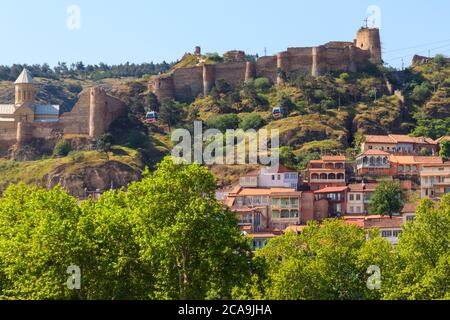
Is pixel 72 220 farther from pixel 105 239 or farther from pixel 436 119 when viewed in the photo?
pixel 436 119

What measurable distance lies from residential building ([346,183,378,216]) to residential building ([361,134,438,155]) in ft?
41.6

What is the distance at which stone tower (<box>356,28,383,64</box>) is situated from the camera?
129125mm

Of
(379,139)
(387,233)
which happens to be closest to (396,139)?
(379,139)

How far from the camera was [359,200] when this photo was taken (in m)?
92.2

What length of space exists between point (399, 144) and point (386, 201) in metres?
19.4

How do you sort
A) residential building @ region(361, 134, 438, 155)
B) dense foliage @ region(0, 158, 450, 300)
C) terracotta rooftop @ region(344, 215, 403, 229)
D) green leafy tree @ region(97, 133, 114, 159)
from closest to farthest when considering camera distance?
dense foliage @ region(0, 158, 450, 300) → terracotta rooftop @ region(344, 215, 403, 229) → green leafy tree @ region(97, 133, 114, 159) → residential building @ region(361, 134, 438, 155)

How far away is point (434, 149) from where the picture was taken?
106750mm

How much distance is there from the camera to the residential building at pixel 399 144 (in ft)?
347

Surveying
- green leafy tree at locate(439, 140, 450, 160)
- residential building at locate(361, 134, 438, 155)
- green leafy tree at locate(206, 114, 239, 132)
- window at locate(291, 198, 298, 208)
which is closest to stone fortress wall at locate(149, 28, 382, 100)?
green leafy tree at locate(206, 114, 239, 132)

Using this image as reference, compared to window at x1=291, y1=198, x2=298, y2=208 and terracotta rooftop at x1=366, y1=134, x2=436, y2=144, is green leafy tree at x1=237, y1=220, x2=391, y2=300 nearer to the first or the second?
window at x1=291, y1=198, x2=298, y2=208

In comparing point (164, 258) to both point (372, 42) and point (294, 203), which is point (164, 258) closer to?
point (294, 203)

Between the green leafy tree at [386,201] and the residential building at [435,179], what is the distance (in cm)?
500
